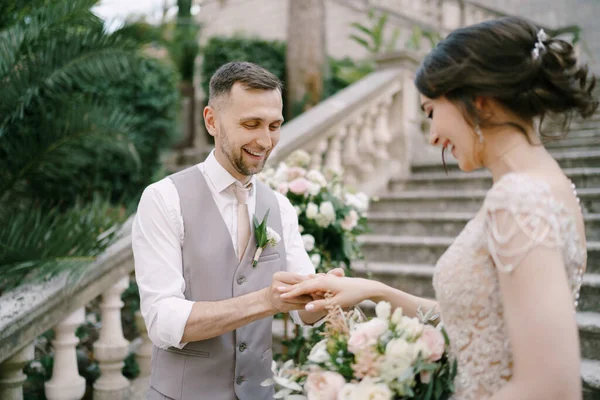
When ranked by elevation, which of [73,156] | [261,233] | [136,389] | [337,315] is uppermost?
[73,156]

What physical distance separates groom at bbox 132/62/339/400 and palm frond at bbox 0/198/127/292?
0.93m

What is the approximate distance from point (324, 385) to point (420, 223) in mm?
3403

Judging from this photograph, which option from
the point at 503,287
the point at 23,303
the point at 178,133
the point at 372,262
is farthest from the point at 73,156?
the point at 503,287

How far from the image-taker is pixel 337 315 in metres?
1.52

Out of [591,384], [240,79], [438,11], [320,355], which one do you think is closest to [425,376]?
[320,355]

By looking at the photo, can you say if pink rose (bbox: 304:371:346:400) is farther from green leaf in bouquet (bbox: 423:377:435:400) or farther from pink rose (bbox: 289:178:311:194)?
pink rose (bbox: 289:178:311:194)

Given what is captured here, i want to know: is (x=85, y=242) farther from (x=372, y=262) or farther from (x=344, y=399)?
(x=372, y=262)

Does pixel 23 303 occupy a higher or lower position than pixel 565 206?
lower

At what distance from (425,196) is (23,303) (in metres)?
3.54

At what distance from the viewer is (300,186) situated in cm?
297

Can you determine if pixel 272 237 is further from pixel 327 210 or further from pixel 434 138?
pixel 327 210

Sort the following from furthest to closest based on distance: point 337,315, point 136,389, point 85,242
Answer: point 136,389
point 85,242
point 337,315

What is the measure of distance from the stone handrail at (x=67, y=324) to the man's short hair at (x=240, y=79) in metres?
1.17

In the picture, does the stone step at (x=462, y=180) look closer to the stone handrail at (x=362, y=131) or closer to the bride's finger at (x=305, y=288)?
the stone handrail at (x=362, y=131)
